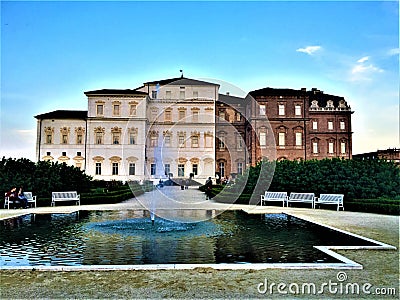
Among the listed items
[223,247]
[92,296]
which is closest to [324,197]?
[223,247]

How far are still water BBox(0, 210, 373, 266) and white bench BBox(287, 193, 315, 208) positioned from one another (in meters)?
4.35

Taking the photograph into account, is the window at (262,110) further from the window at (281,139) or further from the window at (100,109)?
the window at (100,109)

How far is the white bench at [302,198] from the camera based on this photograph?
1528 centimetres

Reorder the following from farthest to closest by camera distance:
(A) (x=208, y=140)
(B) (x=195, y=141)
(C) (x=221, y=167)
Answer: (C) (x=221, y=167) < (A) (x=208, y=140) < (B) (x=195, y=141)

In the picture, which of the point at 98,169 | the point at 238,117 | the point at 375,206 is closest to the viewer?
the point at 375,206

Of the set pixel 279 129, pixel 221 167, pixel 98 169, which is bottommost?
pixel 98 169

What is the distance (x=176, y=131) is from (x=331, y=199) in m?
28.5

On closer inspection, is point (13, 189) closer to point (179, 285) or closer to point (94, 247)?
point (94, 247)

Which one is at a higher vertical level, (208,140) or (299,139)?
(299,139)

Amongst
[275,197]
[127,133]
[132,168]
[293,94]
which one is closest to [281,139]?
[293,94]

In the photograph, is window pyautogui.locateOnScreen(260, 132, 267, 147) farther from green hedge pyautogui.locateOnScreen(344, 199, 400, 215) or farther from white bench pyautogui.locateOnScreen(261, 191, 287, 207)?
green hedge pyautogui.locateOnScreen(344, 199, 400, 215)

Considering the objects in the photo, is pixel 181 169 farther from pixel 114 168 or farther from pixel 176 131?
pixel 114 168

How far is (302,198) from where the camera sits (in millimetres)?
15930

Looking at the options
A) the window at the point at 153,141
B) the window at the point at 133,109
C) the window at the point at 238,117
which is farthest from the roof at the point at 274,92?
the window at the point at 133,109
